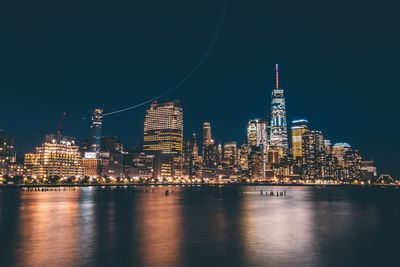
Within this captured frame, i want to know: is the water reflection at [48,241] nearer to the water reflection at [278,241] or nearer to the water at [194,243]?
the water at [194,243]

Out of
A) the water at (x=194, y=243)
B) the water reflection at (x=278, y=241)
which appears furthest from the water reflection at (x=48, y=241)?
the water reflection at (x=278, y=241)

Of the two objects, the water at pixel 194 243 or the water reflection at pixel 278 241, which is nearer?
the water at pixel 194 243

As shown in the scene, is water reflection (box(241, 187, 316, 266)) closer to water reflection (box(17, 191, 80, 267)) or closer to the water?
the water

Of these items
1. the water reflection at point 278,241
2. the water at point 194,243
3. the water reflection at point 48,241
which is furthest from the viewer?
the water reflection at point 278,241

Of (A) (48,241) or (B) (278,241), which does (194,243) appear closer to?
(B) (278,241)

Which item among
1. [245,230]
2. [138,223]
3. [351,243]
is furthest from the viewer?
[138,223]

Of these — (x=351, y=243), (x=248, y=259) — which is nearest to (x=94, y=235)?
(x=248, y=259)

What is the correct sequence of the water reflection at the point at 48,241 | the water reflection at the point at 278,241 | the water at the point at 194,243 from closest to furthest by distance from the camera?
the water reflection at the point at 48,241, the water at the point at 194,243, the water reflection at the point at 278,241

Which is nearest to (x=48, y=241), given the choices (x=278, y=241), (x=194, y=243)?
(x=194, y=243)

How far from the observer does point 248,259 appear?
88.2 ft

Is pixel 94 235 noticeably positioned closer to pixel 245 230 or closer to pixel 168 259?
pixel 168 259

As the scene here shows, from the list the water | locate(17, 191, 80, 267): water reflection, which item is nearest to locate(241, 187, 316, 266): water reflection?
the water

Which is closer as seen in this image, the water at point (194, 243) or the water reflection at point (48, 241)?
the water reflection at point (48, 241)

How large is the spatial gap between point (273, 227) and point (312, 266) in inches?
765
